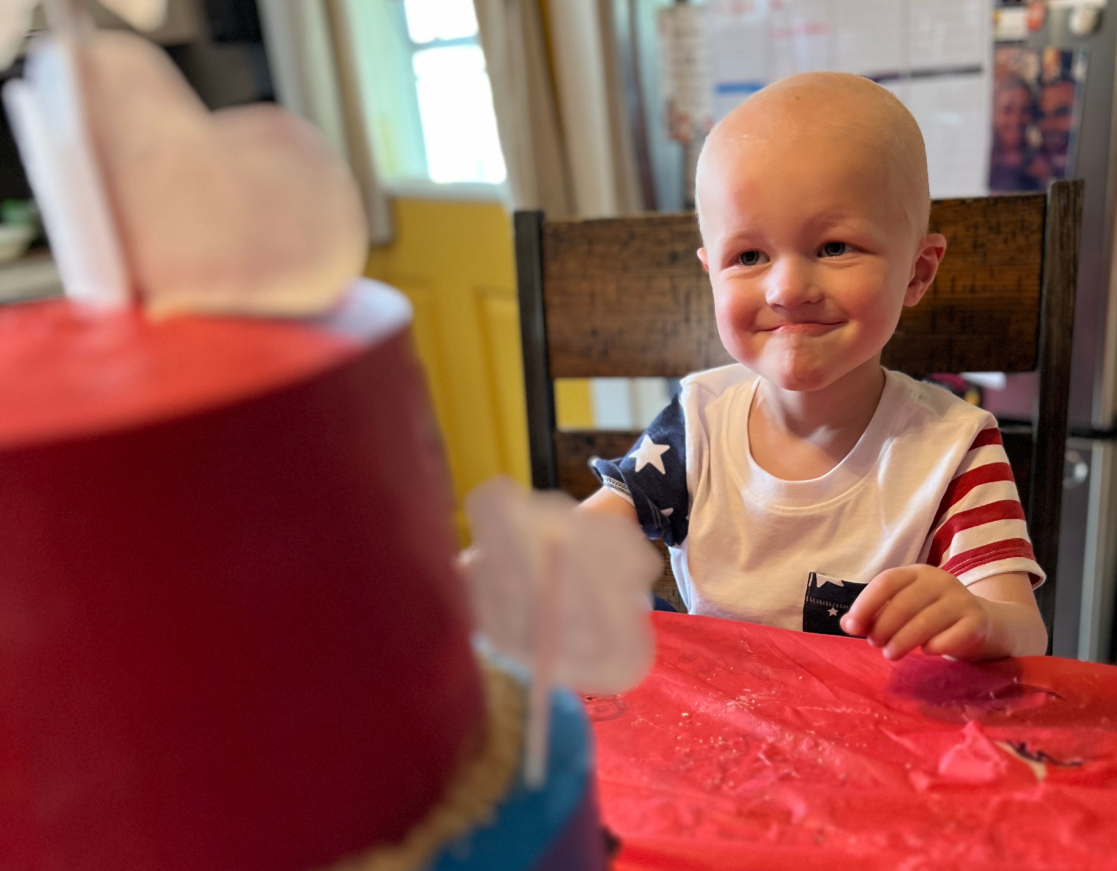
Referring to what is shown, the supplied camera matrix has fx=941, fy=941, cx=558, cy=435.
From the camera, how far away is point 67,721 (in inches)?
10.6

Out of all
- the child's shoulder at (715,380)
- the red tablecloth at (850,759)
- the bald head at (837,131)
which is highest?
the bald head at (837,131)

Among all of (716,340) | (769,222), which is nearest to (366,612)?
(769,222)

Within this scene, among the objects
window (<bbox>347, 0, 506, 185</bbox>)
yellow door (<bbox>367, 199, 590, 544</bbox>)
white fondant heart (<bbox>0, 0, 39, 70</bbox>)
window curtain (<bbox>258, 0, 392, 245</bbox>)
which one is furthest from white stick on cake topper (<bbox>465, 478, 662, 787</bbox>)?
window curtain (<bbox>258, 0, 392, 245</bbox>)

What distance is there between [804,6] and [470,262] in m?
1.07

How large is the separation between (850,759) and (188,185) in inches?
17.7

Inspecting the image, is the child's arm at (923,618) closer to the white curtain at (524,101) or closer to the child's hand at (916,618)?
the child's hand at (916,618)

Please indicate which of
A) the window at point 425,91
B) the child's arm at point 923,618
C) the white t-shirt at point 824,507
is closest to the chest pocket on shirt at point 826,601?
the white t-shirt at point 824,507

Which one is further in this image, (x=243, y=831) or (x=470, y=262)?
(x=470, y=262)

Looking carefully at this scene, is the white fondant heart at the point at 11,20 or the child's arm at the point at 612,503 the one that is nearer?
the white fondant heart at the point at 11,20

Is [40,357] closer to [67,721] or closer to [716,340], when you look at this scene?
[67,721]

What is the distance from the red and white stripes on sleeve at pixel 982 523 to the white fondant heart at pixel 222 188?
0.65 meters

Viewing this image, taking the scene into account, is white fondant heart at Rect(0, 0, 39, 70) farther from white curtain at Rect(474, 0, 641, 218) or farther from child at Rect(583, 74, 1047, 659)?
white curtain at Rect(474, 0, 641, 218)

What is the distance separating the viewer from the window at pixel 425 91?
236 cm

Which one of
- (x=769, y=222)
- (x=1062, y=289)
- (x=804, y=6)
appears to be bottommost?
(x=1062, y=289)
